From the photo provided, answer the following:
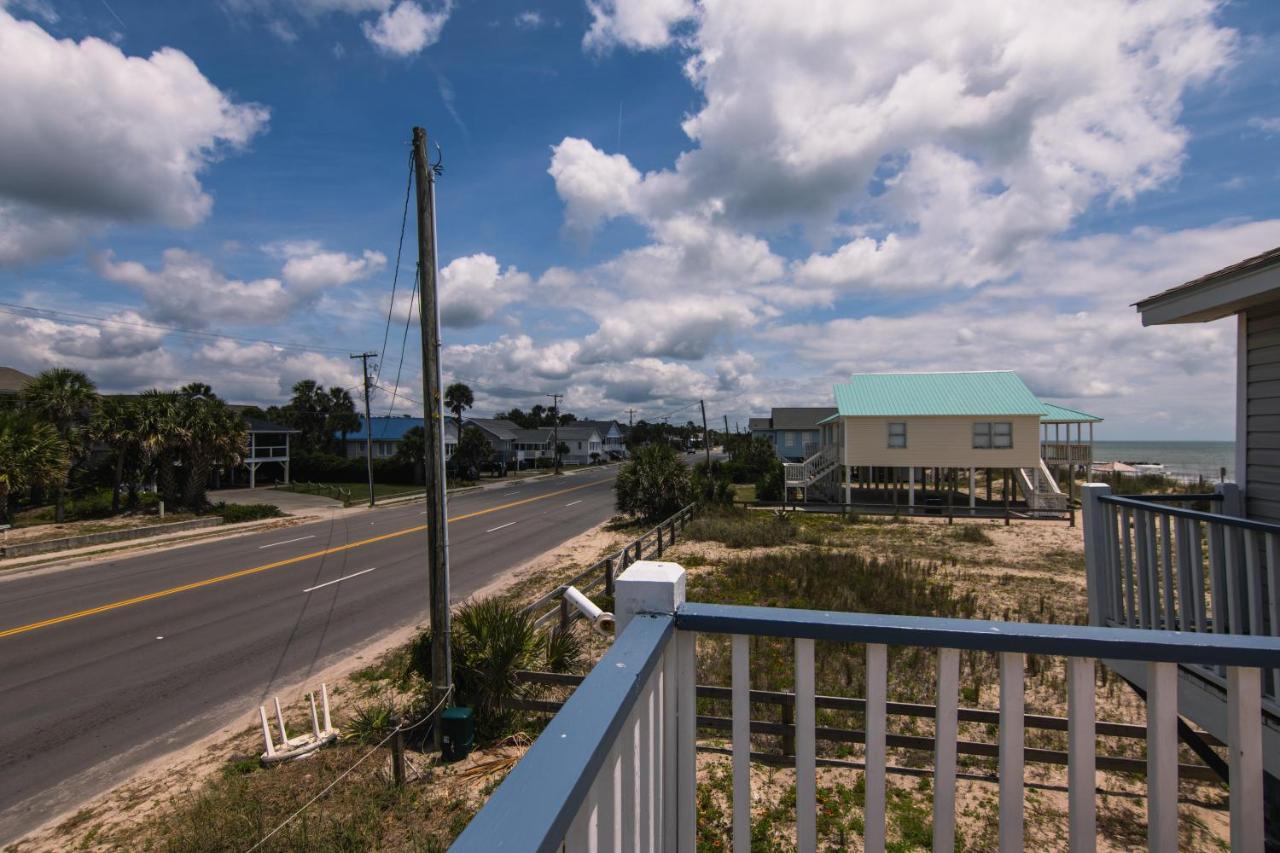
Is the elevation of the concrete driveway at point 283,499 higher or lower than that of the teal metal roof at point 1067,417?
lower

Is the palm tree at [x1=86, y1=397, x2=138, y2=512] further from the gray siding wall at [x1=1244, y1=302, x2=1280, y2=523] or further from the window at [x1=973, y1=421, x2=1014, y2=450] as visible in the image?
the window at [x1=973, y1=421, x2=1014, y2=450]

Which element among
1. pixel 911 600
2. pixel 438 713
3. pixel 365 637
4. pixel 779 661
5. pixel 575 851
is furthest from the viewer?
pixel 911 600

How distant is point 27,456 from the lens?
22.0 metres

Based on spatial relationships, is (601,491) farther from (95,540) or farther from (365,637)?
(365,637)

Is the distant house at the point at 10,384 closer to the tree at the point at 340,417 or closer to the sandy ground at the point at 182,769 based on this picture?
the tree at the point at 340,417

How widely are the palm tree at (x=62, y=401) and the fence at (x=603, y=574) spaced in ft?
79.5

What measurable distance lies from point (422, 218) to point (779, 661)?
7.49 m

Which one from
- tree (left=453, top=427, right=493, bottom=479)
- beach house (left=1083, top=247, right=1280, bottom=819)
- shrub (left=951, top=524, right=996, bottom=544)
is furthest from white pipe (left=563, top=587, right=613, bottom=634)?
tree (left=453, top=427, right=493, bottom=479)

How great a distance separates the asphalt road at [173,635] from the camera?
291 inches

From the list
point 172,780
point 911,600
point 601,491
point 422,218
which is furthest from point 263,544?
point 601,491

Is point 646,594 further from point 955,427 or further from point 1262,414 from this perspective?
point 955,427

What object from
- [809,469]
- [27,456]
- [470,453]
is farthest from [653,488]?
[470,453]

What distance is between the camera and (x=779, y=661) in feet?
28.7

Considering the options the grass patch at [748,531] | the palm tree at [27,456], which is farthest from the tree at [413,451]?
the grass patch at [748,531]
